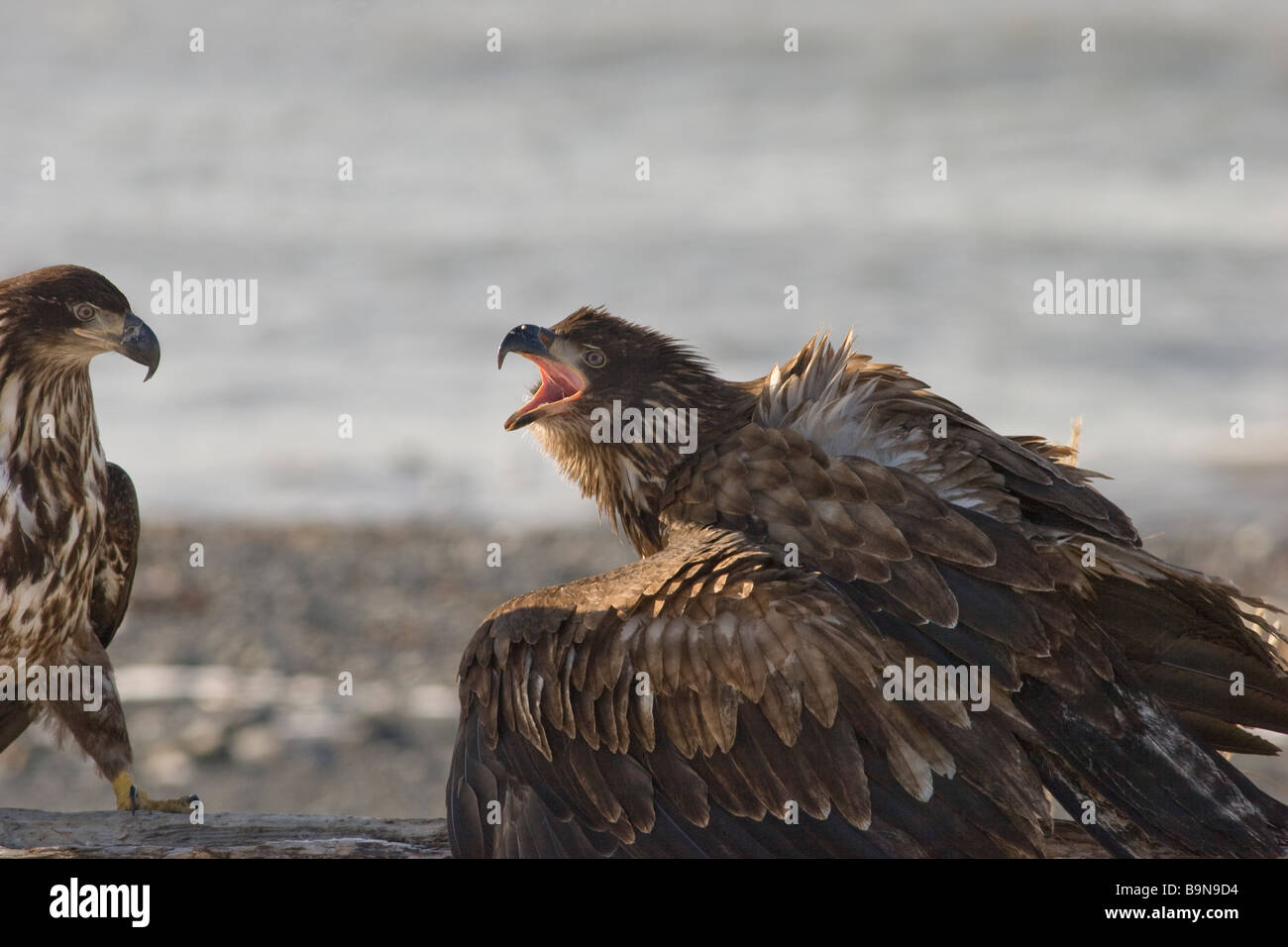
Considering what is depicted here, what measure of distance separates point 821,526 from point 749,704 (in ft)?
2.02

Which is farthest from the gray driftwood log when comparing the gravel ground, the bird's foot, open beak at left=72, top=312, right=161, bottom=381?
open beak at left=72, top=312, right=161, bottom=381

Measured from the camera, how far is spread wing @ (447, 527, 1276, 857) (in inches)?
161

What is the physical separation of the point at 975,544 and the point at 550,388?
198 cm

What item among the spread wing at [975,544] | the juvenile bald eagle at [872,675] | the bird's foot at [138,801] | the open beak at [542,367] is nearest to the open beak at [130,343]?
the open beak at [542,367]

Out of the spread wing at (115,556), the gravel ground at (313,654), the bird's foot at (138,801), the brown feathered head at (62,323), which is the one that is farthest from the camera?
the gravel ground at (313,654)

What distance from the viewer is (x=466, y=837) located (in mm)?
4578

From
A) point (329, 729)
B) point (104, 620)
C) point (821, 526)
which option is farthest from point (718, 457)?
point (329, 729)

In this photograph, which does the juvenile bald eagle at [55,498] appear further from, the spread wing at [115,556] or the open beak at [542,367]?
the open beak at [542,367]

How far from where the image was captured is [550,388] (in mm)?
5734

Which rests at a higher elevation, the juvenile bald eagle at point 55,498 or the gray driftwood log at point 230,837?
the juvenile bald eagle at point 55,498

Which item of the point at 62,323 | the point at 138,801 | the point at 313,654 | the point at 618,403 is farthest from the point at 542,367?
the point at 313,654

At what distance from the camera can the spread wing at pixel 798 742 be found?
410cm

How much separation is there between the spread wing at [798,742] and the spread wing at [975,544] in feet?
0.30

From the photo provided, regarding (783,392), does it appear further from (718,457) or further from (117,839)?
(117,839)
